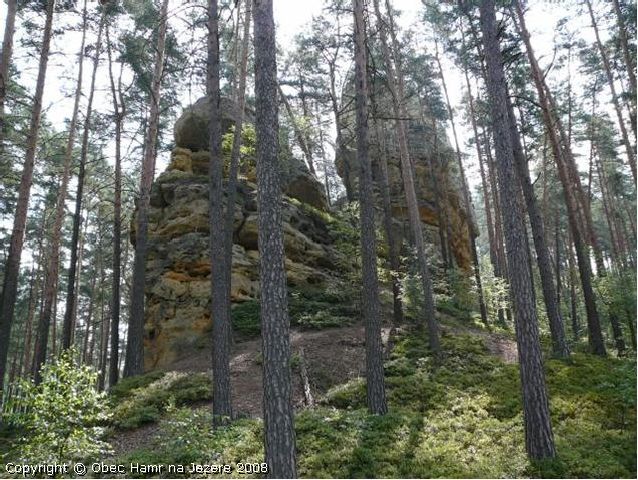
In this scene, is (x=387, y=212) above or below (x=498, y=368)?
above

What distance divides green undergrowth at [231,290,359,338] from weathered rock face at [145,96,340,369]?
0.77 meters

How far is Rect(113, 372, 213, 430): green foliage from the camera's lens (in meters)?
10.4

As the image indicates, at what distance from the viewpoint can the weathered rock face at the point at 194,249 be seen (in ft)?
56.6

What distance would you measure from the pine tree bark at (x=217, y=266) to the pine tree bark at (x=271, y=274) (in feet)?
9.11

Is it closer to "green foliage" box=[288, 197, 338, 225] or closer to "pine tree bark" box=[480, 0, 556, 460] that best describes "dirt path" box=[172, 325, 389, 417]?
"pine tree bark" box=[480, 0, 556, 460]

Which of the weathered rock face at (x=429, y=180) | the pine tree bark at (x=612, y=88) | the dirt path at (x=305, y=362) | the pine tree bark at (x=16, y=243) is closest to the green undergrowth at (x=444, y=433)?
the dirt path at (x=305, y=362)

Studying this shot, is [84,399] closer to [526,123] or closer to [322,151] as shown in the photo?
[526,123]

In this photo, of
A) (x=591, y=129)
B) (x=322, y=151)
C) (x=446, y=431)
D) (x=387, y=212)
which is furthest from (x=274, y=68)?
(x=322, y=151)

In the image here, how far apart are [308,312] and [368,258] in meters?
8.89

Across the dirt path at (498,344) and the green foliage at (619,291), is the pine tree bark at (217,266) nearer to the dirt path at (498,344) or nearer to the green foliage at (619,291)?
the dirt path at (498,344)

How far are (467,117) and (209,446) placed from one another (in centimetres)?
2474

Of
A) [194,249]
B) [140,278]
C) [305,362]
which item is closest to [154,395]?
[140,278]

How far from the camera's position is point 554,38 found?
62.1ft

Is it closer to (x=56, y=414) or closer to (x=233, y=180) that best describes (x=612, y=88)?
(x=233, y=180)
